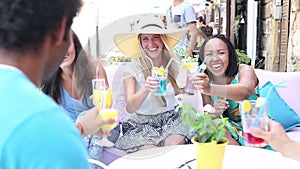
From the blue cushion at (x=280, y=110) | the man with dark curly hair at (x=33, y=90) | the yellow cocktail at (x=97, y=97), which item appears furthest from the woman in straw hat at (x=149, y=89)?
the man with dark curly hair at (x=33, y=90)

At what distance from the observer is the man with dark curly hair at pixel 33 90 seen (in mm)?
555

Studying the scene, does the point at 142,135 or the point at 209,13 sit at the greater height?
the point at 209,13

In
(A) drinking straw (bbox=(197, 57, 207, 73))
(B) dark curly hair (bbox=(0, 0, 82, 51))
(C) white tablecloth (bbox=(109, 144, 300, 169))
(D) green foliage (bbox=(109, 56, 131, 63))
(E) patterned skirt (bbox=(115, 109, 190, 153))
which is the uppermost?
(B) dark curly hair (bbox=(0, 0, 82, 51))

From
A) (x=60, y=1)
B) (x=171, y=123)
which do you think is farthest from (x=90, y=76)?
(x=60, y=1)

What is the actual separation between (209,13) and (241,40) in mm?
2403

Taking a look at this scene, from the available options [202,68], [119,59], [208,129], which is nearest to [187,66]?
[202,68]

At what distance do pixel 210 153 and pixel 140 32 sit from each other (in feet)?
2.70

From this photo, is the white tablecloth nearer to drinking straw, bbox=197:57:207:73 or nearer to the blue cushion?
drinking straw, bbox=197:57:207:73

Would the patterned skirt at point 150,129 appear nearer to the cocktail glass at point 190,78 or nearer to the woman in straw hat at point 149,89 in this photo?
the woman in straw hat at point 149,89

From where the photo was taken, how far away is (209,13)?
8539 mm

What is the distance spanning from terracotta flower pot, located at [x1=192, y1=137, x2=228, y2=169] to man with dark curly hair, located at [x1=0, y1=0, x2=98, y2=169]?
74 centimetres

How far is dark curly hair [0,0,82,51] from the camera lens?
60 centimetres

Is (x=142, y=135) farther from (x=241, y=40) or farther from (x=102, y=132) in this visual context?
(x=241, y=40)

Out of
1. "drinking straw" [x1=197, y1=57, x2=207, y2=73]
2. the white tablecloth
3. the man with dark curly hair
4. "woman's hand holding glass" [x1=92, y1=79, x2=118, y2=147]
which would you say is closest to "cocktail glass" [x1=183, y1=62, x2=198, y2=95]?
"drinking straw" [x1=197, y1=57, x2=207, y2=73]
